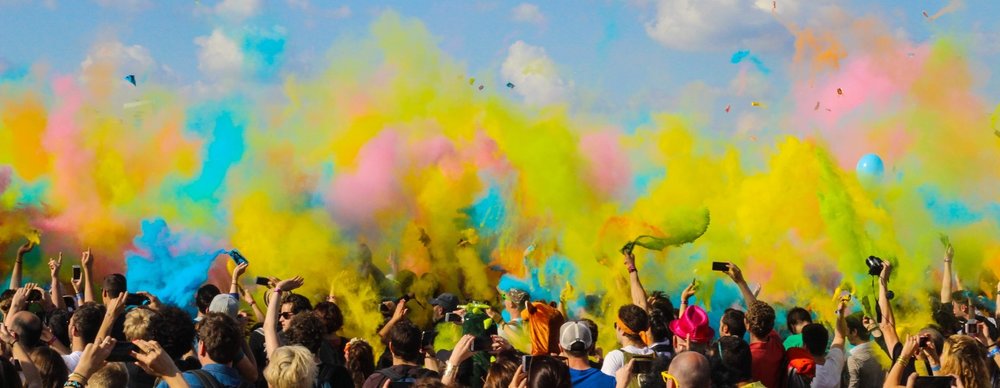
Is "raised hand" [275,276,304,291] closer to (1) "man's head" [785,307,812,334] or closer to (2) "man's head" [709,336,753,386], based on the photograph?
(2) "man's head" [709,336,753,386]

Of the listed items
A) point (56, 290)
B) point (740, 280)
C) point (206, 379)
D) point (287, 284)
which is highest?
point (56, 290)

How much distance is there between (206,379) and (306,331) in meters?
1.09

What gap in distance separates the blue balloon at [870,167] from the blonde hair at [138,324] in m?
11.9

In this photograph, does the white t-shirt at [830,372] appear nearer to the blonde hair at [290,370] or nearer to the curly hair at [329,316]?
the curly hair at [329,316]

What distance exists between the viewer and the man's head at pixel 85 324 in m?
6.04

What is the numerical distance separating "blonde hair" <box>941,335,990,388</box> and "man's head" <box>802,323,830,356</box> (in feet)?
3.78

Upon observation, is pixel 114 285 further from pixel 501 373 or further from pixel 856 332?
pixel 856 332

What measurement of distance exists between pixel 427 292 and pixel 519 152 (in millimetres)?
3846

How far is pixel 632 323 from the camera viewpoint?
6391 mm

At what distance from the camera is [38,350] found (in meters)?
5.35

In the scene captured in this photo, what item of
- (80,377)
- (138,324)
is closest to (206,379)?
(80,377)

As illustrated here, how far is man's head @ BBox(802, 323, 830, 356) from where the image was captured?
6.55 m

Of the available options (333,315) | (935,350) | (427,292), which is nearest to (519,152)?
(427,292)

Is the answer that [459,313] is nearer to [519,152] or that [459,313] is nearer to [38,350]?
[38,350]
